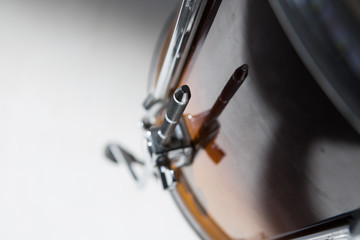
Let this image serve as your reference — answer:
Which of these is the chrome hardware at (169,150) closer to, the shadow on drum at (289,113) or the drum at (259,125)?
the drum at (259,125)

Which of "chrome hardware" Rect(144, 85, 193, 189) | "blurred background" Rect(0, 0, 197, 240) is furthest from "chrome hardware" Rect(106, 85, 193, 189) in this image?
"blurred background" Rect(0, 0, 197, 240)

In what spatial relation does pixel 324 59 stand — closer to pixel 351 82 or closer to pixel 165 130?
pixel 351 82

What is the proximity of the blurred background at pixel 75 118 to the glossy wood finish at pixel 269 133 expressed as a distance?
0.21m

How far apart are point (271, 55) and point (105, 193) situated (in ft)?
1.33

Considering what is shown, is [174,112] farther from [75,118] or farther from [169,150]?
[75,118]

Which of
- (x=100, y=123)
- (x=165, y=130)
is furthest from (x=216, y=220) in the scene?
(x=100, y=123)

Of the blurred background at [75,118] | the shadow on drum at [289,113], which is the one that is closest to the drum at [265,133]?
the shadow on drum at [289,113]

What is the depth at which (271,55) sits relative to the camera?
339mm

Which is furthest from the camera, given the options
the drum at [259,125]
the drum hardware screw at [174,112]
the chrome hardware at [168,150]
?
the chrome hardware at [168,150]

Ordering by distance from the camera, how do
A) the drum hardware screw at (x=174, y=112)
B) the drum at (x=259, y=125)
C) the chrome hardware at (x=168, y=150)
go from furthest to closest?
the chrome hardware at (x=168, y=150)
the drum hardware screw at (x=174, y=112)
the drum at (x=259, y=125)

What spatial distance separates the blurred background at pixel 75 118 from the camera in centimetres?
63

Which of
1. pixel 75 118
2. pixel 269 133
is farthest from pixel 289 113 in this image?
pixel 75 118

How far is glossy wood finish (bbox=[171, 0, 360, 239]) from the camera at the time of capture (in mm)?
323

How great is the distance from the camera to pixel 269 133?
38cm
